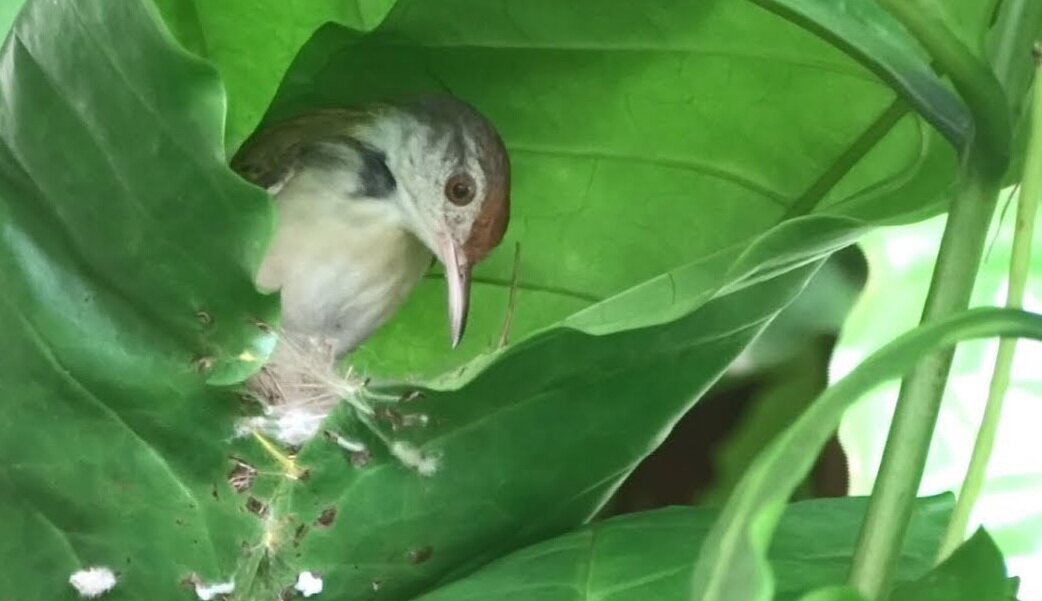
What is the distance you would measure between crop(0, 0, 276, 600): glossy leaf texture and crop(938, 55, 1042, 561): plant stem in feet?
0.90

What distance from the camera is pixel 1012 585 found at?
1.50 feet

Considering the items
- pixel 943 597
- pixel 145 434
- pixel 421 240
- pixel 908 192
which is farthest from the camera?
pixel 421 240

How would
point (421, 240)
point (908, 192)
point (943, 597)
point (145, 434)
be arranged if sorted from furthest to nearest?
point (421, 240), point (908, 192), point (145, 434), point (943, 597)

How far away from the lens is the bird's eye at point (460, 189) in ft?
3.60

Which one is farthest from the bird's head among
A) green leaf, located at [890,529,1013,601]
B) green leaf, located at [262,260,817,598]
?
green leaf, located at [890,529,1013,601]

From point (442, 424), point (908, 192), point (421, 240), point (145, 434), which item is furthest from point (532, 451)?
point (421, 240)

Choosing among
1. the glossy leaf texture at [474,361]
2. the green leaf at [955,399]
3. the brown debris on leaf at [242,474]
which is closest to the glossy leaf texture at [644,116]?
the glossy leaf texture at [474,361]

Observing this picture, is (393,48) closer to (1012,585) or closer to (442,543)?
(442,543)

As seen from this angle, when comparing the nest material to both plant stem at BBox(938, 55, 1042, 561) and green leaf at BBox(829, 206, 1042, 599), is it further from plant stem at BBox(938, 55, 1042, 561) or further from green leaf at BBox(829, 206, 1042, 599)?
green leaf at BBox(829, 206, 1042, 599)

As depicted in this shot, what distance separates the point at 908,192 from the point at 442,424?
310 mm

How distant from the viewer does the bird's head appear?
95cm

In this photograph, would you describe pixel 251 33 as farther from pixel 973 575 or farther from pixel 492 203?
pixel 973 575

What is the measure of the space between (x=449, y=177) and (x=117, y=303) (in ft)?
2.07

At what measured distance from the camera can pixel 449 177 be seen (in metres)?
1.18
